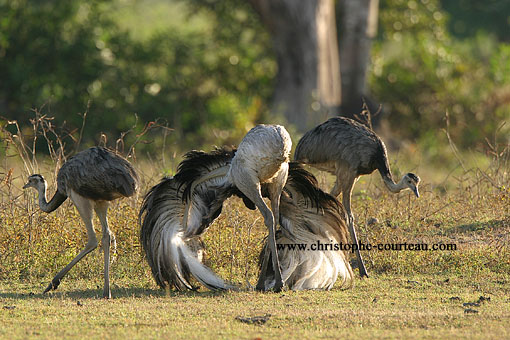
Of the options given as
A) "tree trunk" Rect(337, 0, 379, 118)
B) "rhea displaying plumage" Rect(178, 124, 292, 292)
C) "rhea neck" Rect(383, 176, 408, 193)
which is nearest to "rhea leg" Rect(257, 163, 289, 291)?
"rhea displaying plumage" Rect(178, 124, 292, 292)

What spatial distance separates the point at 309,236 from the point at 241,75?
32.0ft

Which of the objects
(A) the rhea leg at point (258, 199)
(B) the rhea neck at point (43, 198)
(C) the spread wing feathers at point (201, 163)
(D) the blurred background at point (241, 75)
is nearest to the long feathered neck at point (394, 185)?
(A) the rhea leg at point (258, 199)

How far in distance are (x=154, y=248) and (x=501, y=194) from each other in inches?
136

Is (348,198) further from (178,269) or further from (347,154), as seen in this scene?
(178,269)

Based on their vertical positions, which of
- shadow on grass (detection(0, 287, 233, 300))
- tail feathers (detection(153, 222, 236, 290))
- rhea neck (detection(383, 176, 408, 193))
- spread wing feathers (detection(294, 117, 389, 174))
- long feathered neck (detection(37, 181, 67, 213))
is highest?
spread wing feathers (detection(294, 117, 389, 174))

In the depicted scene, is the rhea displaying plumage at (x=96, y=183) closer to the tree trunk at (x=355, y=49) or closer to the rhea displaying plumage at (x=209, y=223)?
the rhea displaying plumage at (x=209, y=223)

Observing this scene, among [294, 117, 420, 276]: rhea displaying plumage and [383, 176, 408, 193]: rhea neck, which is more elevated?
[294, 117, 420, 276]: rhea displaying plumage

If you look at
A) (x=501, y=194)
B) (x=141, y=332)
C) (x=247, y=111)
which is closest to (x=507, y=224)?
(x=501, y=194)

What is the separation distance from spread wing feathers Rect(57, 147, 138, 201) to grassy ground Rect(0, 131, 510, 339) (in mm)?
798

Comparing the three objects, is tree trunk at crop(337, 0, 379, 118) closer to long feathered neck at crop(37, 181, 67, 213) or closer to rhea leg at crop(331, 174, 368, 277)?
rhea leg at crop(331, 174, 368, 277)

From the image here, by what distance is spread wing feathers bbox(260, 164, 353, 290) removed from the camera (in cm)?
679

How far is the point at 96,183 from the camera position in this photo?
6.21 meters

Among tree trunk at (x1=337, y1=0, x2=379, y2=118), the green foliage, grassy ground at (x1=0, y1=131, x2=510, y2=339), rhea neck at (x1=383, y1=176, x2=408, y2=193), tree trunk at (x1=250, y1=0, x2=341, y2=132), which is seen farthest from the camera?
the green foliage

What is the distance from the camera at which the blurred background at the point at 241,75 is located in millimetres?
14734
